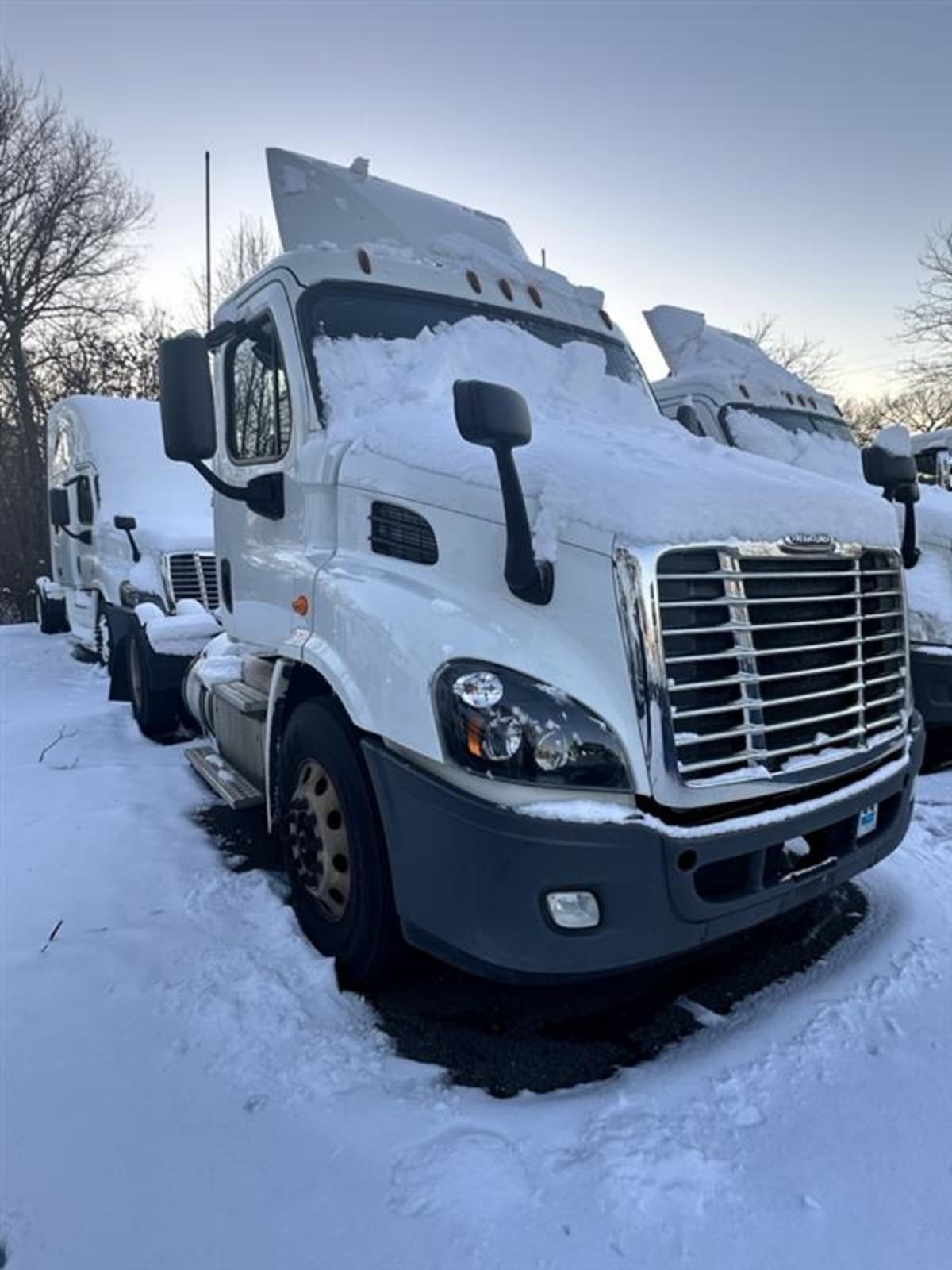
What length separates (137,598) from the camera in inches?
317

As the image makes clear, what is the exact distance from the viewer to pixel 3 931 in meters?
3.38

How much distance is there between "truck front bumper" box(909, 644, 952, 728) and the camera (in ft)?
16.5

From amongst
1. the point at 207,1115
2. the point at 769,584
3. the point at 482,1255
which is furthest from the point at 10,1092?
the point at 769,584

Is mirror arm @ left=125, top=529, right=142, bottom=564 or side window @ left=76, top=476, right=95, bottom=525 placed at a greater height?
side window @ left=76, top=476, right=95, bottom=525

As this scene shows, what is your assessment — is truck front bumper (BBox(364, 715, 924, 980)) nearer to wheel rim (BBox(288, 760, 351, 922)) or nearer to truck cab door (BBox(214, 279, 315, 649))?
wheel rim (BBox(288, 760, 351, 922))

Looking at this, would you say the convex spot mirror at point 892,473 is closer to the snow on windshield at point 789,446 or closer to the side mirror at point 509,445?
the side mirror at point 509,445

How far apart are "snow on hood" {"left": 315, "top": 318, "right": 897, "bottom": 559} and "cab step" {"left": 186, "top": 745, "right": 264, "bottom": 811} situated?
175 cm

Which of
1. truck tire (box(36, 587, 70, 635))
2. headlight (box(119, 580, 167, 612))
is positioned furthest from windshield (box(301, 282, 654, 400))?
truck tire (box(36, 587, 70, 635))

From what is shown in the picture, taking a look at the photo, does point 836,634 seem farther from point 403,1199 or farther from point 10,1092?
point 10,1092

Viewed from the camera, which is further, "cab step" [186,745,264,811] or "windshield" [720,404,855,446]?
"windshield" [720,404,855,446]

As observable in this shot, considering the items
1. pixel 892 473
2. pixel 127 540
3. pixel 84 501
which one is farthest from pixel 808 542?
pixel 84 501

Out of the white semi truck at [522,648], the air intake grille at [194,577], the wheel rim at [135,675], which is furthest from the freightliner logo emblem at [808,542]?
the air intake grille at [194,577]

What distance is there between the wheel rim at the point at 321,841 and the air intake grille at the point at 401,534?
87cm

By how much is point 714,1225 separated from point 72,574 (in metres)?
11.1
